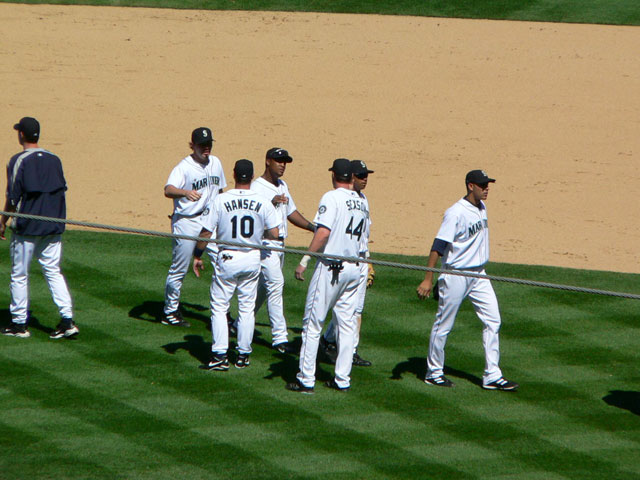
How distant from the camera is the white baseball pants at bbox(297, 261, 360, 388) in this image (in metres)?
8.24

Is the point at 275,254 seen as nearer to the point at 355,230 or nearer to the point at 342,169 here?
the point at 355,230

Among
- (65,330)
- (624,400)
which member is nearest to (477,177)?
(624,400)

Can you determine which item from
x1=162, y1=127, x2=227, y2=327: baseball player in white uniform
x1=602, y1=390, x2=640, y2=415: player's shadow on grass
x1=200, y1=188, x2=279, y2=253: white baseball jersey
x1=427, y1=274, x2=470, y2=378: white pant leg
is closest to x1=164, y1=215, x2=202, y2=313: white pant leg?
x1=162, y1=127, x2=227, y2=327: baseball player in white uniform

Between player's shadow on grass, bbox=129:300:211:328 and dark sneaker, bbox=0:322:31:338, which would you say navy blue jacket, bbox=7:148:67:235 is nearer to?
dark sneaker, bbox=0:322:31:338

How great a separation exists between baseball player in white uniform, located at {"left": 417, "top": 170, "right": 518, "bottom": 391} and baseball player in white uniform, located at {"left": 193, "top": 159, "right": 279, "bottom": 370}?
4.66 feet

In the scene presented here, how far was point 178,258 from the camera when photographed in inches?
383

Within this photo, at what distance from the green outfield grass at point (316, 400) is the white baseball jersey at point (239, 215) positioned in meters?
1.19

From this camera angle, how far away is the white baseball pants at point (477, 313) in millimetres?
8500

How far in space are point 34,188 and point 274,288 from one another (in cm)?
229

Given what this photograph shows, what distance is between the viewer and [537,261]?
1389 cm

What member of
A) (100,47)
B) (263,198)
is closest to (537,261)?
(263,198)

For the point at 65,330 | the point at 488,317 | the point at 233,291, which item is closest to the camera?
the point at 488,317

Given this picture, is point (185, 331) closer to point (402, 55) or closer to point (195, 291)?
point (195, 291)

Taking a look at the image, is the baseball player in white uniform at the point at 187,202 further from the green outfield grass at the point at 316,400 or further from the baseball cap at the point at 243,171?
the baseball cap at the point at 243,171
